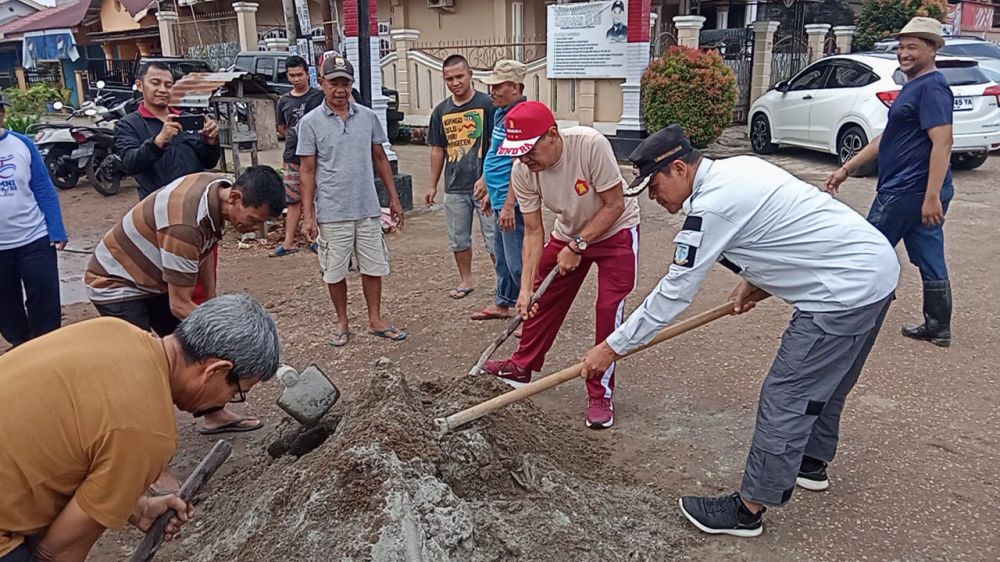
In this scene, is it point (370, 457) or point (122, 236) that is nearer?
point (370, 457)

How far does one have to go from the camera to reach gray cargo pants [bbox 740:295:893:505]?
274 centimetres

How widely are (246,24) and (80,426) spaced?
20.6 meters

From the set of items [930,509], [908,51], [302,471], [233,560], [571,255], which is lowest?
[930,509]

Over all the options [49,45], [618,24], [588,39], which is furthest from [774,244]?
[49,45]

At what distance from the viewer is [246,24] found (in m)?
20.2

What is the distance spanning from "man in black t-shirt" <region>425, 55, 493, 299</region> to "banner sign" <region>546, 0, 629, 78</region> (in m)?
6.83

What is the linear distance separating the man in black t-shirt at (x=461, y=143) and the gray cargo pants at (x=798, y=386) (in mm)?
3178

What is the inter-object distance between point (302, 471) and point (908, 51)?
4.15 meters

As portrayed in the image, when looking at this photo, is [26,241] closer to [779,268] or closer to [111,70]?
[779,268]

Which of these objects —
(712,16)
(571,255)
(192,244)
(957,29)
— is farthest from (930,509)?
(957,29)

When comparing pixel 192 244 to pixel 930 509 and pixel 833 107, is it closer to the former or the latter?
pixel 930 509

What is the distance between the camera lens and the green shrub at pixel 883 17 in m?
17.6

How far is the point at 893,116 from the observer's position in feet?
15.2

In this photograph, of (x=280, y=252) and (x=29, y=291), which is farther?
(x=280, y=252)
